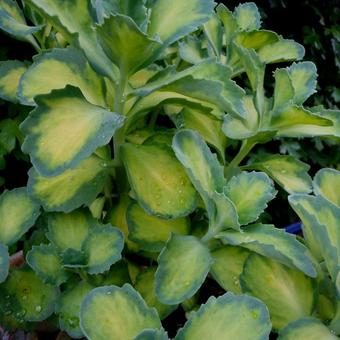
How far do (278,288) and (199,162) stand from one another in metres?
0.15

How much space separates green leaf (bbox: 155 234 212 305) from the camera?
1.78 feet

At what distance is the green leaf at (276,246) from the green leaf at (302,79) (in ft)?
0.74

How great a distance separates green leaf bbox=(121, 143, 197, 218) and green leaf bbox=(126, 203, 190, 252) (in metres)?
0.04

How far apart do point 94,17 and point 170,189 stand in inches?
7.6

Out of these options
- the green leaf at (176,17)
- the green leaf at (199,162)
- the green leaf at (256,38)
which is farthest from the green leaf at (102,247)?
the green leaf at (256,38)

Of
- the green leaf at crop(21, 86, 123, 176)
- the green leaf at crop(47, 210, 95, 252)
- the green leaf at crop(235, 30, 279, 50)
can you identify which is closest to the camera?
the green leaf at crop(21, 86, 123, 176)

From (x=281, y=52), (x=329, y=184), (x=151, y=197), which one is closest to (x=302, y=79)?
(x=281, y=52)

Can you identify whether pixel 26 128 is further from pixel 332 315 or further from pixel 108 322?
pixel 332 315

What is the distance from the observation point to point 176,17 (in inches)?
24.2

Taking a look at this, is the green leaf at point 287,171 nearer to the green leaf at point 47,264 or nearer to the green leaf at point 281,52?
the green leaf at point 281,52

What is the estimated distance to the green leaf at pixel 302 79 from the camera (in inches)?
29.0

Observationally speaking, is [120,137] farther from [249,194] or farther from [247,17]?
[247,17]

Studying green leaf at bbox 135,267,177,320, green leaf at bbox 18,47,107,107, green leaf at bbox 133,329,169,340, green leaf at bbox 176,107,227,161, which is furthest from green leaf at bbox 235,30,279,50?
green leaf at bbox 133,329,169,340

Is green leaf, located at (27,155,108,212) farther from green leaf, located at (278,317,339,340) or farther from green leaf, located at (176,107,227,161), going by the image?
green leaf, located at (278,317,339,340)
